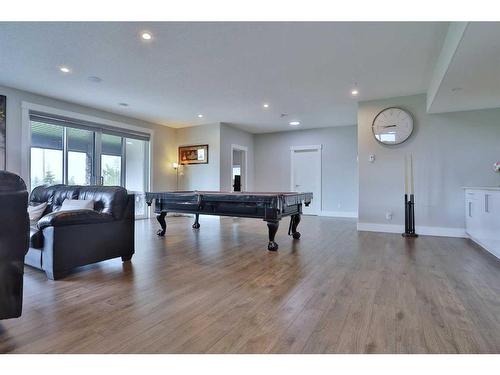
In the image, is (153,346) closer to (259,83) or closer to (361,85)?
(259,83)

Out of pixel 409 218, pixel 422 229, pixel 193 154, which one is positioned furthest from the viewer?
pixel 193 154

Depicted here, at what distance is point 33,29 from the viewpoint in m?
2.91

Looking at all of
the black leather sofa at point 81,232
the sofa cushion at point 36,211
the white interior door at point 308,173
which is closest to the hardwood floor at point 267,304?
the black leather sofa at point 81,232

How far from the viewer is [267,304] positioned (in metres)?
2.05

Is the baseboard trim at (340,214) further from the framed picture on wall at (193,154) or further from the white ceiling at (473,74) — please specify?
the framed picture on wall at (193,154)

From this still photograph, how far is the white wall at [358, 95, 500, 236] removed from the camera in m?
4.73

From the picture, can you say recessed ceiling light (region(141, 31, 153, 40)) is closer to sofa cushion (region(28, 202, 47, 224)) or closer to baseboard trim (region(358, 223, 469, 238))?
sofa cushion (region(28, 202, 47, 224))

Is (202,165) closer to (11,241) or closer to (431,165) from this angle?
(431,165)

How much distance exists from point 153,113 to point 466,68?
5.70 metres

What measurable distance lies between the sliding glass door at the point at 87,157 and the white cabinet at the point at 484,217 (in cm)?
668

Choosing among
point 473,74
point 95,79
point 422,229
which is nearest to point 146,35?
point 95,79

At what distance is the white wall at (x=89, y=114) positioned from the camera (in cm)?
467

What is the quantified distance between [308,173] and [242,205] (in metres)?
4.81
